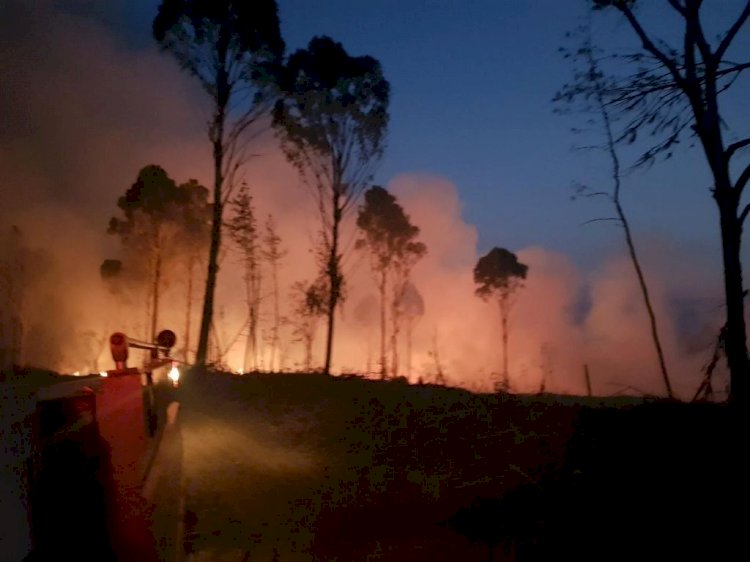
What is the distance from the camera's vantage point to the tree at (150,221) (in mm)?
39781

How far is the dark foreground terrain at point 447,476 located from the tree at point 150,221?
86.7ft

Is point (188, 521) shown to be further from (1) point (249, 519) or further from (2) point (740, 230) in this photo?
(2) point (740, 230)

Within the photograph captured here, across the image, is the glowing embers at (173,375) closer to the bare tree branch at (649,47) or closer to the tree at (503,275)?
the bare tree branch at (649,47)

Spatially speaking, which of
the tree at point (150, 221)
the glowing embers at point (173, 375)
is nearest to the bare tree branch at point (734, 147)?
the glowing embers at point (173, 375)

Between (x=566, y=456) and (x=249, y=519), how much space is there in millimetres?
4055

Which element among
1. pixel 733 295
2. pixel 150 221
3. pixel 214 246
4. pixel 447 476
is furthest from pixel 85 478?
pixel 150 221

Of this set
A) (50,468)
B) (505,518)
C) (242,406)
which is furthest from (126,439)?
(242,406)

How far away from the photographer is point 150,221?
4088cm

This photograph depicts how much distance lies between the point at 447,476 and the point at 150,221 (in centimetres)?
3421

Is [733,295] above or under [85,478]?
above

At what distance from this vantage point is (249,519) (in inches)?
350

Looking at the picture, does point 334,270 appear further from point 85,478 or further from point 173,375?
point 85,478

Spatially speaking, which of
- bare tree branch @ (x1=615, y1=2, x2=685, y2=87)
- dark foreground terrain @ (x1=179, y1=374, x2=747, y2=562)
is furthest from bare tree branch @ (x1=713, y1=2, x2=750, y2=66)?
dark foreground terrain @ (x1=179, y1=374, x2=747, y2=562)

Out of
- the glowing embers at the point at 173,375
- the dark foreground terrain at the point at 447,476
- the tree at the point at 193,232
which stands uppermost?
the tree at the point at 193,232
